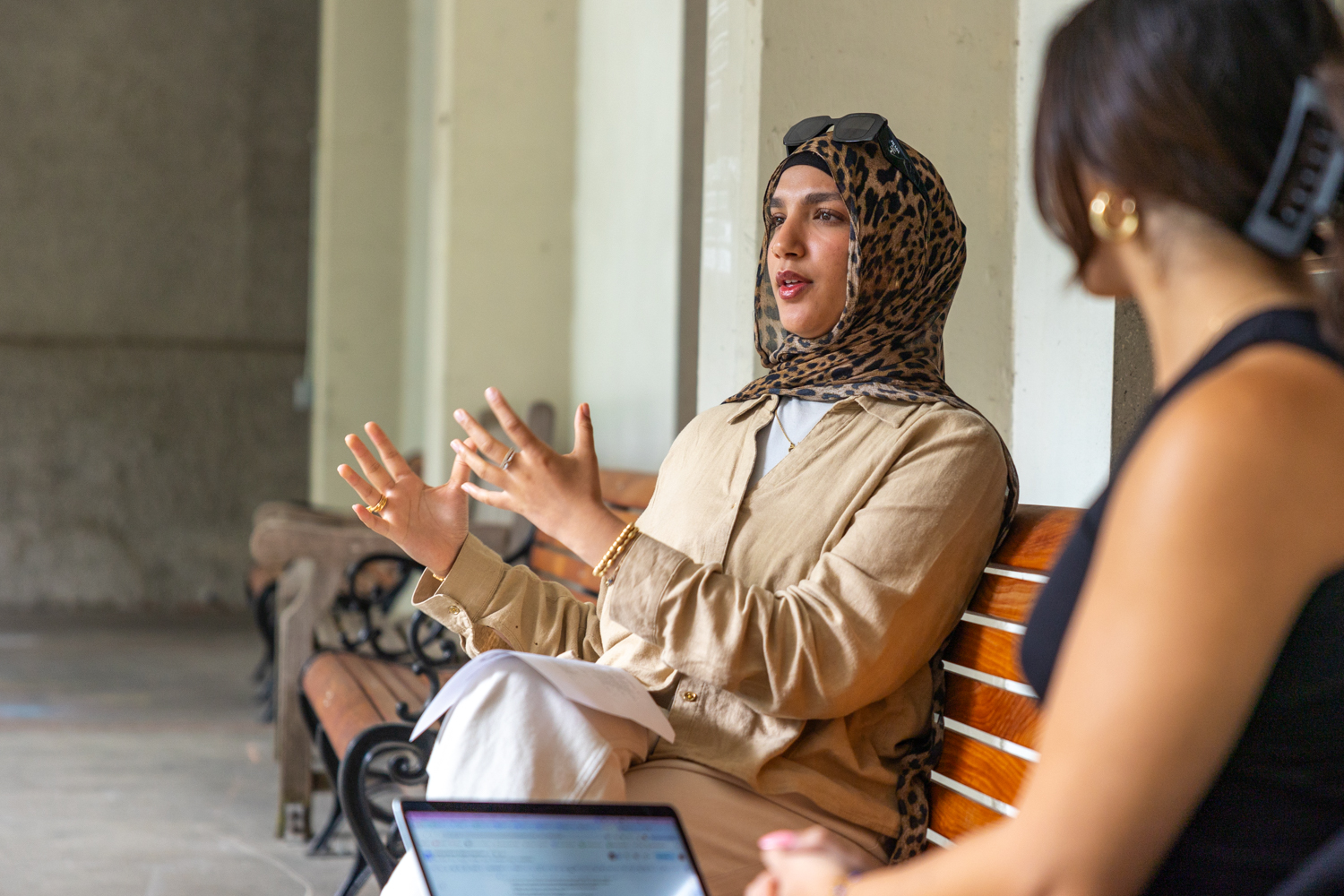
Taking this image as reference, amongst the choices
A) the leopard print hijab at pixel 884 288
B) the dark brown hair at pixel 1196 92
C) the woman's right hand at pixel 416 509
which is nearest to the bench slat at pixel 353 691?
the woman's right hand at pixel 416 509

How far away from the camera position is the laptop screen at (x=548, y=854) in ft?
3.50

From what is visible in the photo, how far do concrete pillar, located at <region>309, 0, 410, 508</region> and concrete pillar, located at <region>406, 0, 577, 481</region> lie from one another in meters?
2.73

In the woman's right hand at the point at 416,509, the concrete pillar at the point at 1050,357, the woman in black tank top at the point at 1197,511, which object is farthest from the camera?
the concrete pillar at the point at 1050,357

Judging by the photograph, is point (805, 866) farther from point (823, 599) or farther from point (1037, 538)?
point (1037, 538)

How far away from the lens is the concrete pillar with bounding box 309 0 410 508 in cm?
775

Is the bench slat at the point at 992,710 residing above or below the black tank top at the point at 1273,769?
below

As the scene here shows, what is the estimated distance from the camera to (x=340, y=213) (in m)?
7.85

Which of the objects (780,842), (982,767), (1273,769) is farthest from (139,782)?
(1273,769)

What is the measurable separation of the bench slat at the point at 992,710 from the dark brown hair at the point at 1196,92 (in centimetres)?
72

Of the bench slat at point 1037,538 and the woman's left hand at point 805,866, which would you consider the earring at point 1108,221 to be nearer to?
the woman's left hand at point 805,866

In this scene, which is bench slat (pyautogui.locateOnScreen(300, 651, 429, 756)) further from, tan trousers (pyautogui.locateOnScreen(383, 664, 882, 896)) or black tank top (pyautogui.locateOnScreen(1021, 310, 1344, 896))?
black tank top (pyautogui.locateOnScreen(1021, 310, 1344, 896))

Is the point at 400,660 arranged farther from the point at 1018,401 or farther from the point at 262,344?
the point at 262,344

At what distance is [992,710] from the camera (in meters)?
1.48

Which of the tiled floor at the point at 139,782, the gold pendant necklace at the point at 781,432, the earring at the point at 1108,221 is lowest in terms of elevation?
the tiled floor at the point at 139,782
